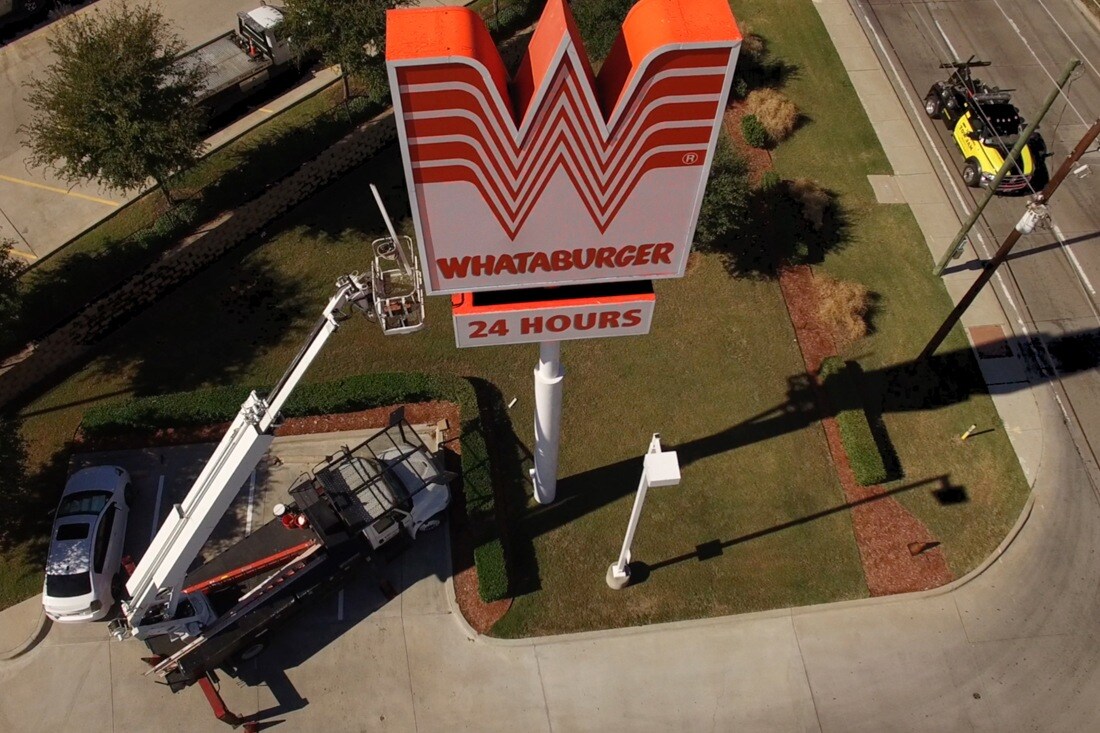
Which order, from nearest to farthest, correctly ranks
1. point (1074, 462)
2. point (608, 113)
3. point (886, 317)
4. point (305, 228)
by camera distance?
point (608, 113)
point (1074, 462)
point (886, 317)
point (305, 228)

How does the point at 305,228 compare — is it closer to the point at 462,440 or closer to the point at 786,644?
the point at 462,440

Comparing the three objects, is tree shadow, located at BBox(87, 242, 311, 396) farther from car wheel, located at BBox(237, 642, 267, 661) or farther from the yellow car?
the yellow car

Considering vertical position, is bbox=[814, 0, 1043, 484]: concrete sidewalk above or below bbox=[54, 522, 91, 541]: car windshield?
below

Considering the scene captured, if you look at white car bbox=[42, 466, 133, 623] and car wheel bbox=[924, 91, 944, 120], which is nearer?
white car bbox=[42, 466, 133, 623]

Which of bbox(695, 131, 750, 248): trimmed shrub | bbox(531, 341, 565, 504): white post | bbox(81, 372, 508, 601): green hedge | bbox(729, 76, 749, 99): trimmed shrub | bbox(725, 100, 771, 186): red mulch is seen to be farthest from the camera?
bbox(729, 76, 749, 99): trimmed shrub

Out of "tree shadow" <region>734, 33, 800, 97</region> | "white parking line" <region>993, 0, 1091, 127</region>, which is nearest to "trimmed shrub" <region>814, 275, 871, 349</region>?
"tree shadow" <region>734, 33, 800, 97</region>

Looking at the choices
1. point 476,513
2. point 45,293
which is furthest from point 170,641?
point 45,293
